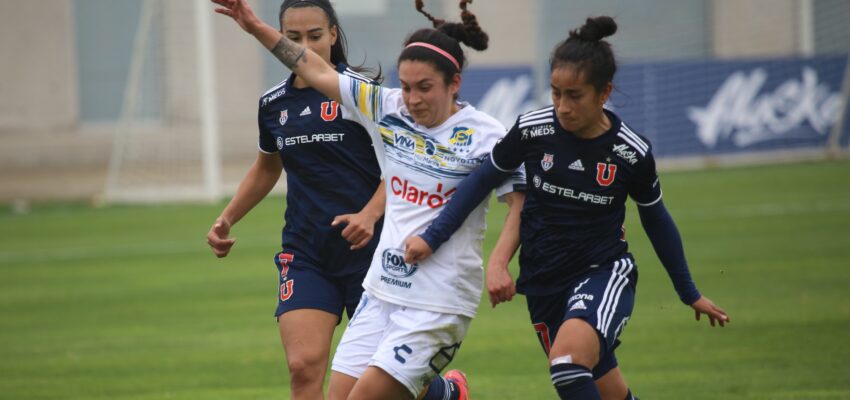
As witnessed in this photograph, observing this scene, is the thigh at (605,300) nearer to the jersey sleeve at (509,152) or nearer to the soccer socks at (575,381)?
the soccer socks at (575,381)

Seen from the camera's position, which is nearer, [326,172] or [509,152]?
[509,152]

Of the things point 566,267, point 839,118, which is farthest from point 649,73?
point 566,267

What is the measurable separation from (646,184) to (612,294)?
506 mm

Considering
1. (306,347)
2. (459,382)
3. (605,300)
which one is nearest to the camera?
(605,300)

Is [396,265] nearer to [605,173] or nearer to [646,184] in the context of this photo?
[605,173]

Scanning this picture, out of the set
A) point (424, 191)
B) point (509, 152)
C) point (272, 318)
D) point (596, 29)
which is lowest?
point (272, 318)

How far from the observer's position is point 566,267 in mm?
5277

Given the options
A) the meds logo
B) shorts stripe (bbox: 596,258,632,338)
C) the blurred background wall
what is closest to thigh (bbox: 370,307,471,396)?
the meds logo

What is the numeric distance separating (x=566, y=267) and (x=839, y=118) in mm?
22218

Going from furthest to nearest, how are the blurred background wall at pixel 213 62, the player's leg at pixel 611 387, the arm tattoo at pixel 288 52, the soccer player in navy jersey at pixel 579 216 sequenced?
the blurred background wall at pixel 213 62 < the player's leg at pixel 611 387 < the arm tattoo at pixel 288 52 < the soccer player in navy jersey at pixel 579 216

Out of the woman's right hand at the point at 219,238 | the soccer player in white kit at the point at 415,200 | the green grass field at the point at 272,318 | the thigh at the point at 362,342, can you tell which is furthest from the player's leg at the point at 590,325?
the green grass field at the point at 272,318

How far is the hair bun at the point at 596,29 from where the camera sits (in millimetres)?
5141

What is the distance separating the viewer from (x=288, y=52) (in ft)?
16.9

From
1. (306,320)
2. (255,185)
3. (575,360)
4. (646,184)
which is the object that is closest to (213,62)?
(255,185)
